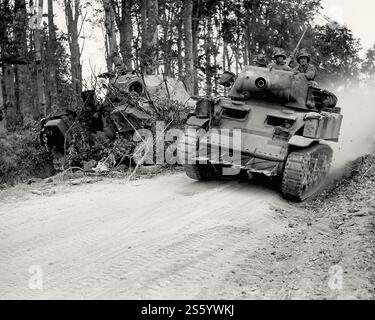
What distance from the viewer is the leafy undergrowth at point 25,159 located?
1193 centimetres

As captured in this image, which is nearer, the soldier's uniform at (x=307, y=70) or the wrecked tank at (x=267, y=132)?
the wrecked tank at (x=267, y=132)

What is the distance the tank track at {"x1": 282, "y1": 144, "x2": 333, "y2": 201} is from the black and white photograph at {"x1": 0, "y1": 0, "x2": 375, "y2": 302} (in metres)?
0.03

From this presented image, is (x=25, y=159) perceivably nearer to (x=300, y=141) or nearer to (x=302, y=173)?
(x=300, y=141)

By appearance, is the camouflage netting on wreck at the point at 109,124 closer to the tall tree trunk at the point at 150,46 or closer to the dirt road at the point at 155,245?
the tall tree trunk at the point at 150,46

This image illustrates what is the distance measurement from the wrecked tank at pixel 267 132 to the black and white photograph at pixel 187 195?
30 mm

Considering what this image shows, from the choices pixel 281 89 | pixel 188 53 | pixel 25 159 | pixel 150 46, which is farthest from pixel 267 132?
pixel 188 53

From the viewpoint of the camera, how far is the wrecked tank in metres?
8.52

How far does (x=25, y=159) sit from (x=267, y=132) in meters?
6.99

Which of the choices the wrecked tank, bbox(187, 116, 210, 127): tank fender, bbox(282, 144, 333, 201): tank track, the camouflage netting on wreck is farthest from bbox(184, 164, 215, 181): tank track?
the camouflage netting on wreck

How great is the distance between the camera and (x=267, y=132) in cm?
912

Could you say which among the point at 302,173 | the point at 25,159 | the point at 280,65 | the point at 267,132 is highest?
the point at 280,65

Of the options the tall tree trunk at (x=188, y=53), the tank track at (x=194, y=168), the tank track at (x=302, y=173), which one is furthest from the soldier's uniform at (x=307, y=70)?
the tall tree trunk at (x=188, y=53)
